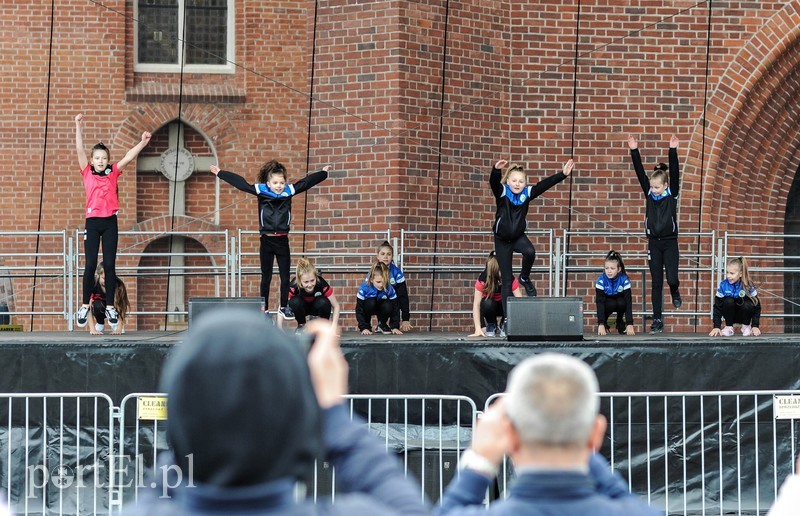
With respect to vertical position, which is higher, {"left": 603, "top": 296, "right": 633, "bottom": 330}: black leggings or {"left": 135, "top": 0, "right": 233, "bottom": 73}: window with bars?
{"left": 135, "top": 0, "right": 233, "bottom": 73}: window with bars

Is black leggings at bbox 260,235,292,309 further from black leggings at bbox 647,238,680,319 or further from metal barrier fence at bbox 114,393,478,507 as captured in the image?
black leggings at bbox 647,238,680,319

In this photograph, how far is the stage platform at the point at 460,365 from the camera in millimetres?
8648

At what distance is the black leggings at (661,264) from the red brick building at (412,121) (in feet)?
7.56

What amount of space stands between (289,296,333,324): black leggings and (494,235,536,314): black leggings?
1704 mm

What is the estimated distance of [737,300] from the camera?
11.2 meters

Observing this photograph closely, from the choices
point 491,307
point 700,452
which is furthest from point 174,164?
point 700,452

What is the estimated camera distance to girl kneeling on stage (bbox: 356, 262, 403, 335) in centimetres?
1191

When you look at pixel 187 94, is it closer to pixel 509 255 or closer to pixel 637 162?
pixel 509 255

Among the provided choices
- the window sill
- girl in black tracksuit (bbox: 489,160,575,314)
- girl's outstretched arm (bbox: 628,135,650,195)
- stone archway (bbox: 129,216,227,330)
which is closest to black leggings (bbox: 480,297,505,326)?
girl in black tracksuit (bbox: 489,160,575,314)

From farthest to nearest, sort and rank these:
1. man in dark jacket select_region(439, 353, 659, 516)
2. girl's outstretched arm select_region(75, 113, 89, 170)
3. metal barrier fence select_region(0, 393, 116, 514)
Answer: girl's outstretched arm select_region(75, 113, 89, 170) → metal barrier fence select_region(0, 393, 116, 514) → man in dark jacket select_region(439, 353, 659, 516)

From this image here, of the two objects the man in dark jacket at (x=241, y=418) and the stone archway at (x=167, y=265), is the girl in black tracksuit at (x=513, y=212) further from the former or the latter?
the man in dark jacket at (x=241, y=418)

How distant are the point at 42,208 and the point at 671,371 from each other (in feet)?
30.6

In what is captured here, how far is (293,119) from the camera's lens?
15461mm

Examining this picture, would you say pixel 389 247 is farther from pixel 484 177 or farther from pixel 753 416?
pixel 753 416
